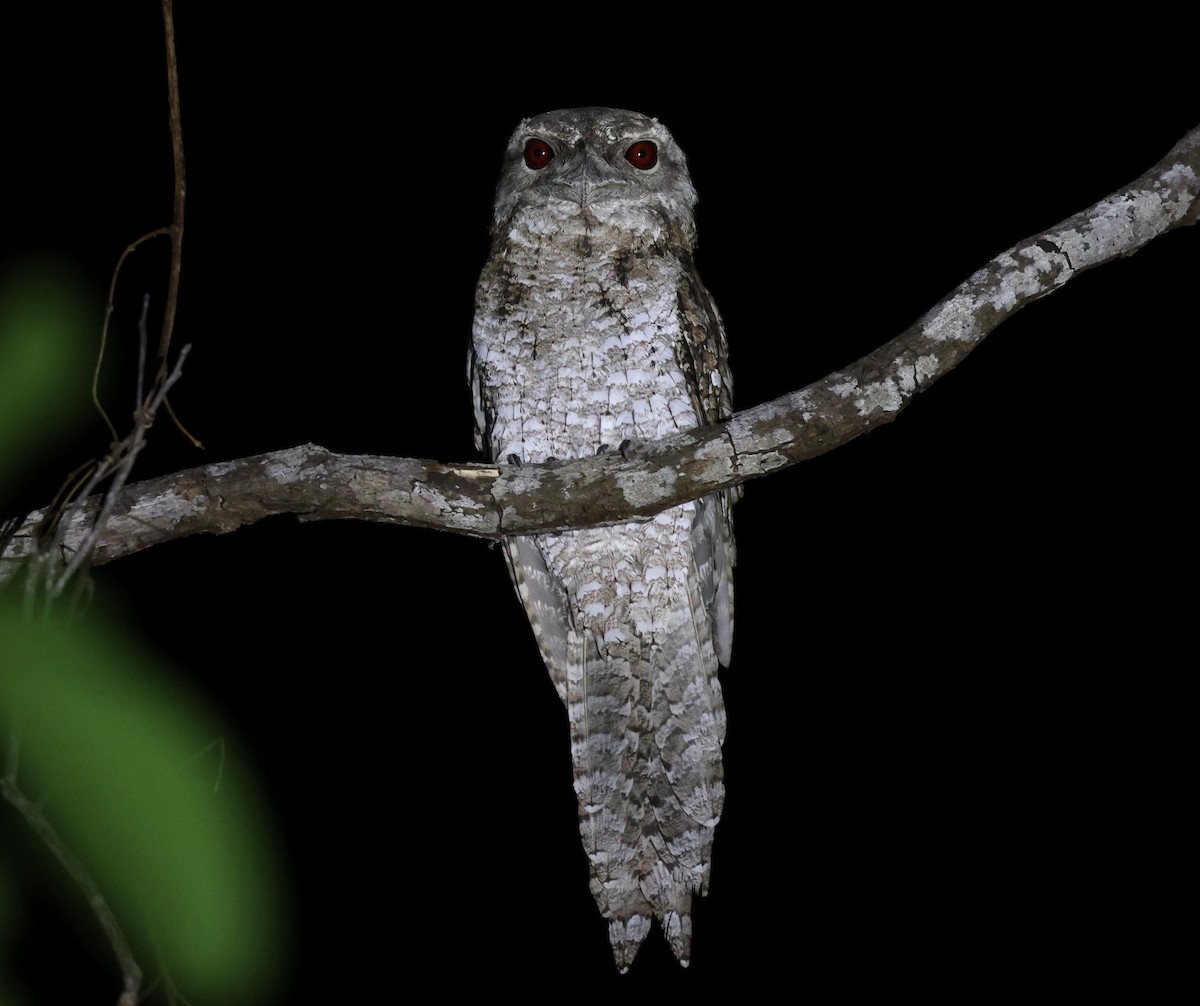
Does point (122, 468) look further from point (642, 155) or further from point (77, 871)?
point (642, 155)

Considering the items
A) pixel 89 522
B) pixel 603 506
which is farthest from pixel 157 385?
pixel 603 506

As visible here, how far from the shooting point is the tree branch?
5.75 feet

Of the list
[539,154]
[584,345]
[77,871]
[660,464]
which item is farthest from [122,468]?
[539,154]

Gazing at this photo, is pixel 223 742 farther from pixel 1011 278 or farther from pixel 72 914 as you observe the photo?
pixel 1011 278

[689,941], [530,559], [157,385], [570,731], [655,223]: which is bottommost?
[689,941]

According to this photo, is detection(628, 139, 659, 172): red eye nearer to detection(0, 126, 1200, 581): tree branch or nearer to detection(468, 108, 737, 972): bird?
detection(468, 108, 737, 972): bird

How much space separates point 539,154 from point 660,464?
1.03 metres

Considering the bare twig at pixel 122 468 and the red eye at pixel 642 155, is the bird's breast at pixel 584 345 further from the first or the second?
the bare twig at pixel 122 468

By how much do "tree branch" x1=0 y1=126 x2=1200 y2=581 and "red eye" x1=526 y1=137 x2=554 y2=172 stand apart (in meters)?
0.96

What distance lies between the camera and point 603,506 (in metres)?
1.83

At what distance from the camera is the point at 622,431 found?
7.71 ft

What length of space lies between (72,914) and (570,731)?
200 centimetres

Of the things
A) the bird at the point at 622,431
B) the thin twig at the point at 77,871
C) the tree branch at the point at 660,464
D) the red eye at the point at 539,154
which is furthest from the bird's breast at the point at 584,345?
the thin twig at the point at 77,871

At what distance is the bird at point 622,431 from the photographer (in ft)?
7.52
